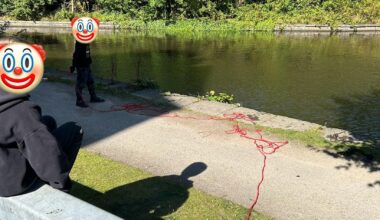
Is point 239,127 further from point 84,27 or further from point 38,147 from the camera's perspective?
point 38,147

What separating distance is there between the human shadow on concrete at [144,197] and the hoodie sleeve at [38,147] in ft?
6.22

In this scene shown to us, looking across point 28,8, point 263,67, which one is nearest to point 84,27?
point 263,67

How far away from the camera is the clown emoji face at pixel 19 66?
9.59ft

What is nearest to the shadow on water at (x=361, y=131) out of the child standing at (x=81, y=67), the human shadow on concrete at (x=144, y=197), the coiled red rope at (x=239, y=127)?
the coiled red rope at (x=239, y=127)

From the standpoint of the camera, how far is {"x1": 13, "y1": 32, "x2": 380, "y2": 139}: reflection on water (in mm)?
12316

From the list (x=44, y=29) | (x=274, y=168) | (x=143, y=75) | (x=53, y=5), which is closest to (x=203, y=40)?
(x=143, y=75)

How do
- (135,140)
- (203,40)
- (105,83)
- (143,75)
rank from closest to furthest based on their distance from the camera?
(135,140)
(105,83)
(143,75)
(203,40)

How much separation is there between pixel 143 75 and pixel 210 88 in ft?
9.93

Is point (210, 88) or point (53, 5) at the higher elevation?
point (53, 5)

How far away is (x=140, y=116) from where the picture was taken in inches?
342

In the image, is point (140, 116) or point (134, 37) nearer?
point (140, 116)

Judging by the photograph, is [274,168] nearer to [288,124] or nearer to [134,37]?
[288,124]

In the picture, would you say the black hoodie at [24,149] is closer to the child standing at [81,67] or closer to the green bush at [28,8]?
the child standing at [81,67]

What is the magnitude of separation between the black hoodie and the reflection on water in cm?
853
